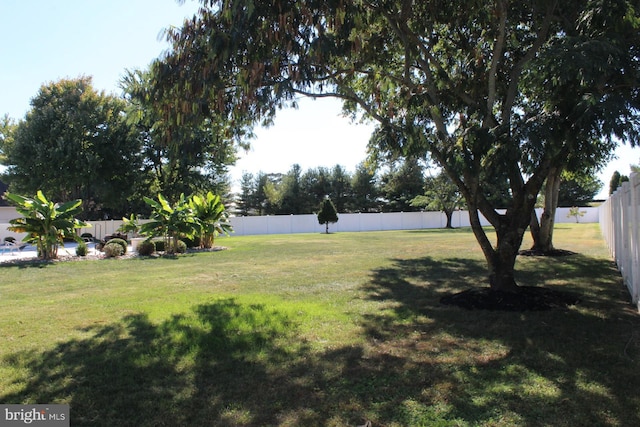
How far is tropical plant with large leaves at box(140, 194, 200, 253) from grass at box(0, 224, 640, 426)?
27.3 ft

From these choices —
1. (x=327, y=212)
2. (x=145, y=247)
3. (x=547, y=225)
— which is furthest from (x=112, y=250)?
(x=327, y=212)

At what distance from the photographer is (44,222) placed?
51.2 ft

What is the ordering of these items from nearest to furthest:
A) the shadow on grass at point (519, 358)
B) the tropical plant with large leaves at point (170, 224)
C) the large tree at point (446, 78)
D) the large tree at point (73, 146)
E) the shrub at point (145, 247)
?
the shadow on grass at point (519, 358) → the large tree at point (446, 78) → the tropical plant with large leaves at point (170, 224) → the shrub at point (145, 247) → the large tree at point (73, 146)

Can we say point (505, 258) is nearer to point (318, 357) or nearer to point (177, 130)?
point (318, 357)

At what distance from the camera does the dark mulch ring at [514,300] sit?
269 inches

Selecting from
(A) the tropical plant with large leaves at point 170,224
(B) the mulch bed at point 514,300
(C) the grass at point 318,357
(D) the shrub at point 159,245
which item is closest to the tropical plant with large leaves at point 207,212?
(A) the tropical plant with large leaves at point 170,224

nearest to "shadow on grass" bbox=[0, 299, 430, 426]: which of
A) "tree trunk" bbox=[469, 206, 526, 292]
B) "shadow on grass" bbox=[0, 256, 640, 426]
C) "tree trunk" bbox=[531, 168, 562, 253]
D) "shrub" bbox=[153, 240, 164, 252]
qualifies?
"shadow on grass" bbox=[0, 256, 640, 426]

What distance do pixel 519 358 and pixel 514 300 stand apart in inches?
103

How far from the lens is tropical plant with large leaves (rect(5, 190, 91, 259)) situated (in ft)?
50.5

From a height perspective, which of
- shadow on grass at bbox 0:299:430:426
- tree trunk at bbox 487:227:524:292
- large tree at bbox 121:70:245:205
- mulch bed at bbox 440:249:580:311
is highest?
large tree at bbox 121:70:245:205

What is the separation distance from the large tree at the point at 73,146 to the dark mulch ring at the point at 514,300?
25.9 m

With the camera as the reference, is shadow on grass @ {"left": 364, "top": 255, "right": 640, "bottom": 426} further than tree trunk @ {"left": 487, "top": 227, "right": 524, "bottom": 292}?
No

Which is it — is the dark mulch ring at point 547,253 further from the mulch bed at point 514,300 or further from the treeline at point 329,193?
the treeline at point 329,193

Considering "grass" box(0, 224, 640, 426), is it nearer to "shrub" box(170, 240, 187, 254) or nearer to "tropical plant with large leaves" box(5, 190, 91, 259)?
"tropical plant with large leaves" box(5, 190, 91, 259)
